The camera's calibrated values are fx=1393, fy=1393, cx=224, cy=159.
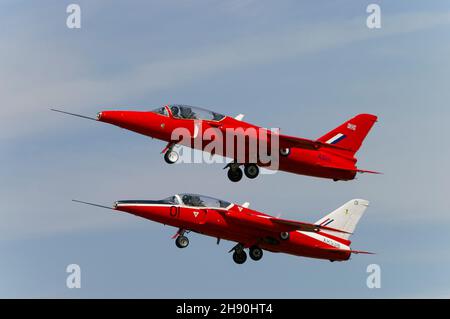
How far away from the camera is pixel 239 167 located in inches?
2825

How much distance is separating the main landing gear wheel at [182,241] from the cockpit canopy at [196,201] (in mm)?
1831

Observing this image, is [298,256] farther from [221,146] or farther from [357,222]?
[221,146]

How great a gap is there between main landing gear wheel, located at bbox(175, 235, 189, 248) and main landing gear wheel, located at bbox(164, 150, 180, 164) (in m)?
Answer: 6.94

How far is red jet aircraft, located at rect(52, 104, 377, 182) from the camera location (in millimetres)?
68750

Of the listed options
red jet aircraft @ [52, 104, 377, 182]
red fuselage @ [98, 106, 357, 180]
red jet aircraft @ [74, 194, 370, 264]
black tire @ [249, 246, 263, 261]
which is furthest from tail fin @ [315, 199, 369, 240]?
red fuselage @ [98, 106, 357, 180]

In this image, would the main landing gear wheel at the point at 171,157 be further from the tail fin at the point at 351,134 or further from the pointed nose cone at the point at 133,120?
the tail fin at the point at 351,134

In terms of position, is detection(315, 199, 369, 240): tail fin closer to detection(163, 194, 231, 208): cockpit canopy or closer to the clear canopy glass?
detection(163, 194, 231, 208): cockpit canopy

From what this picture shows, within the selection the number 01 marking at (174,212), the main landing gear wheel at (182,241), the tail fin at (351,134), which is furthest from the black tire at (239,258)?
the tail fin at (351,134)

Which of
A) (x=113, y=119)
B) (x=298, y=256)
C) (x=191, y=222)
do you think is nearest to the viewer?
(x=113, y=119)

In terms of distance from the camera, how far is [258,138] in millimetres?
70750

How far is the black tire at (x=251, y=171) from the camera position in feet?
234
